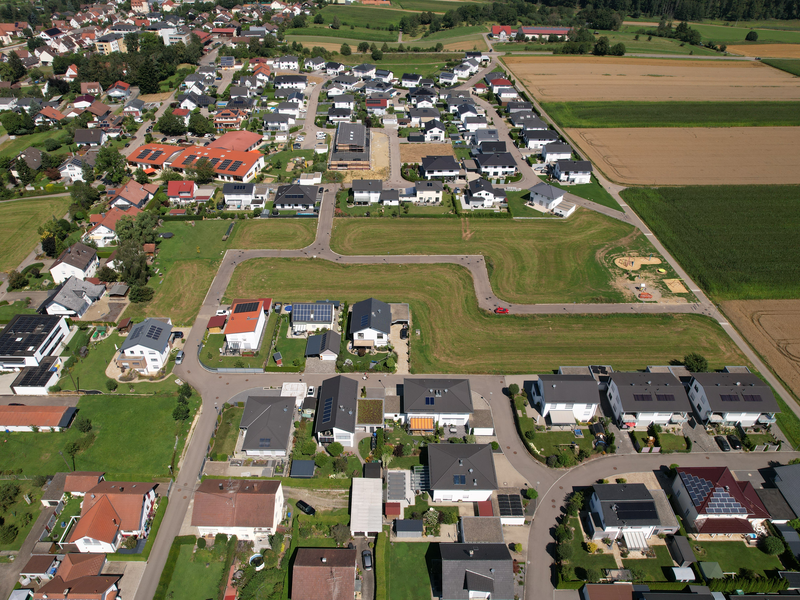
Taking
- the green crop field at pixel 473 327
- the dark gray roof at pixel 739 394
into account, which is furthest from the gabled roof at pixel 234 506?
the dark gray roof at pixel 739 394

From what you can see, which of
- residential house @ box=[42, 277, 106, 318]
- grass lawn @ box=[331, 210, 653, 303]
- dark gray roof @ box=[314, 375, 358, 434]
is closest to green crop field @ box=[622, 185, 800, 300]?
grass lawn @ box=[331, 210, 653, 303]

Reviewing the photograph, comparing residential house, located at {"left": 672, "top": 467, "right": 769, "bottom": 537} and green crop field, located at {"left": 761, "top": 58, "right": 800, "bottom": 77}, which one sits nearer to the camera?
residential house, located at {"left": 672, "top": 467, "right": 769, "bottom": 537}

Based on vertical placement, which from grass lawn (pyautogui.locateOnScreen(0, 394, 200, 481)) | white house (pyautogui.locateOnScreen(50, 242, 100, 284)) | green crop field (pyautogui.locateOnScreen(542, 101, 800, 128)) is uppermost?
green crop field (pyautogui.locateOnScreen(542, 101, 800, 128))

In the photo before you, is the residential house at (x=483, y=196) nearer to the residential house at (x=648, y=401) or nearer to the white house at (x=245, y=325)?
the white house at (x=245, y=325)

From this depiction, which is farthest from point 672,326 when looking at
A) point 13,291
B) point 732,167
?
point 13,291

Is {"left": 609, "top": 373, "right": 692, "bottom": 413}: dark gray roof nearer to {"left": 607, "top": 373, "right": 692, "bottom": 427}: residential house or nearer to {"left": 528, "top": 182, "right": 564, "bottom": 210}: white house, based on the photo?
{"left": 607, "top": 373, "right": 692, "bottom": 427}: residential house
